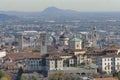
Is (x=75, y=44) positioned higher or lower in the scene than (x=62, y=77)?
lower

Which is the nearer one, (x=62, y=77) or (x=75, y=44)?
(x=62, y=77)

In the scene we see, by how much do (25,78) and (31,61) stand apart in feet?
20.3

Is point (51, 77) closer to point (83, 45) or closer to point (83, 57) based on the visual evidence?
point (83, 57)

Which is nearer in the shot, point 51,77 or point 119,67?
point 51,77

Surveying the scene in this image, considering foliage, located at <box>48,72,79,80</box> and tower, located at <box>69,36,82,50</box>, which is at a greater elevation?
foliage, located at <box>48,72,79,80</box>

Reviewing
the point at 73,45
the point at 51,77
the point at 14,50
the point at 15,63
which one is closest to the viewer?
the point at 51,77

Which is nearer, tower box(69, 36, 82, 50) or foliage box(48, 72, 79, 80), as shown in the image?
foliage box(48, 72, 79, 80)

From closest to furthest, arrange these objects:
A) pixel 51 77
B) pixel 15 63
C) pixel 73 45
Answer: pixel 51 77 → pixel 15 63 → pixel 73 45

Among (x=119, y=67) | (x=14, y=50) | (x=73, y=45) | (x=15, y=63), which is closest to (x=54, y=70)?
(x=119, y=67)

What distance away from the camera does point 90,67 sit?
39312 mm

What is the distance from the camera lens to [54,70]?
38688mm

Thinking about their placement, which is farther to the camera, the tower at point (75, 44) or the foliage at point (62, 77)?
the tower at point (75, 44)

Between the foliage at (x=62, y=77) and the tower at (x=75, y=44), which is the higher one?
the foliage at (x=62, y=77)

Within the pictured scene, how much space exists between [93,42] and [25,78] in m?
24.4
